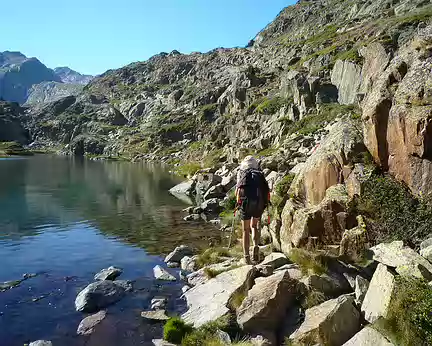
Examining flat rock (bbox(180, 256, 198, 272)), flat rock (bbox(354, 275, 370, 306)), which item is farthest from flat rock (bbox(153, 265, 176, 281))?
flat rock (bbox(354, 275, 370, 306))

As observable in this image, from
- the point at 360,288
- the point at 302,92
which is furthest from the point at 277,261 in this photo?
the point at 302,92

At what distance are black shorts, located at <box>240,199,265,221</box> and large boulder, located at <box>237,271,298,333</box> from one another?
313 cm

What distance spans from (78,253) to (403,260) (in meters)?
21.0

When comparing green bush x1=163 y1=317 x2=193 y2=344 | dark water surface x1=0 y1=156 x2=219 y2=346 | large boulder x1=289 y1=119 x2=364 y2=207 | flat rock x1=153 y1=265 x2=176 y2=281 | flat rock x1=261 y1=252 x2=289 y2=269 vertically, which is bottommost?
dark water surface x1=0 y1=156 x2=219 y2=346

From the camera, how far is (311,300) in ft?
40.1

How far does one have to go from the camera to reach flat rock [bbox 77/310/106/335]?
14438 millimetres

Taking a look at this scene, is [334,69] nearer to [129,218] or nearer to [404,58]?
[129,218]

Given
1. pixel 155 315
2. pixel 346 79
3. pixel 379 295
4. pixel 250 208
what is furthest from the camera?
pixel 346 79

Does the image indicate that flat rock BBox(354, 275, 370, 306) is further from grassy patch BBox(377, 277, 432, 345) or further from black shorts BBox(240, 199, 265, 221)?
black shorts BBox(240, 199, 265, 221)

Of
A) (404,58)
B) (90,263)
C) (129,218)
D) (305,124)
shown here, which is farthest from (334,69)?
(90,263)

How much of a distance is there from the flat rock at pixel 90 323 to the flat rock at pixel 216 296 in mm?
3454

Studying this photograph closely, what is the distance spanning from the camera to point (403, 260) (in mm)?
11492

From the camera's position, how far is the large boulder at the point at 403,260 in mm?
10639

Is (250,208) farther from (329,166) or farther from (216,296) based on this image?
(329,166)
